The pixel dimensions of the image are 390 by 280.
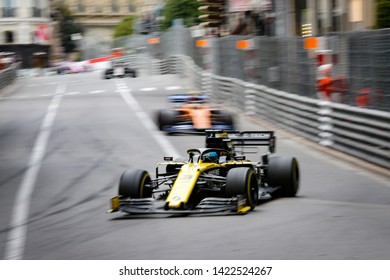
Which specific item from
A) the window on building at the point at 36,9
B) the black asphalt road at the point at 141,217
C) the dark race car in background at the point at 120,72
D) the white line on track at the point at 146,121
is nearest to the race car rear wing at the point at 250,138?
the black asphalt road at the point at 141,217

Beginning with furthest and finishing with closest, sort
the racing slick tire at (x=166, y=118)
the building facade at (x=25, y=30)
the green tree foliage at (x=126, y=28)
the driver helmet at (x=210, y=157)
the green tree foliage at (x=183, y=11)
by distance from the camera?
1. the green tree foliage at (x=126, y=28)
2. the building facade at (x=25, y=30)
3. the green tree foliage at (x=183, y=11)
4. the racing slick tire at (x=166, y=118)
5. the driver helmet at (x=210, y=157)

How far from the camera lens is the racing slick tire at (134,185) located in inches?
502

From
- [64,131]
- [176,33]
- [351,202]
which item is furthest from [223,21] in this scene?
[351,202]

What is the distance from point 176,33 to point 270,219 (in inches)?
1541

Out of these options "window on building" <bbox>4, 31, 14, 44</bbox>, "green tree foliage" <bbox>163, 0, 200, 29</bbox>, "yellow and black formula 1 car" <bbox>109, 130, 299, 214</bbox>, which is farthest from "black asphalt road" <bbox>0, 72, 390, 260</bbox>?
"window on building" <bbox>4, 31, 14, 44</bbox>

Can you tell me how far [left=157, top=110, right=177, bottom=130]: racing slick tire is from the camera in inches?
934

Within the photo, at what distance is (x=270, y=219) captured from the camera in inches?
452

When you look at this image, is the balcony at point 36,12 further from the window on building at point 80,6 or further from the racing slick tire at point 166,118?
the racing slick tire at point 166,118

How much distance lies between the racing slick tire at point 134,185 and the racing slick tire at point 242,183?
4.18ft

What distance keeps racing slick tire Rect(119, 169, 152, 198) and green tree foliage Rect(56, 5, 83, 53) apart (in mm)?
91317

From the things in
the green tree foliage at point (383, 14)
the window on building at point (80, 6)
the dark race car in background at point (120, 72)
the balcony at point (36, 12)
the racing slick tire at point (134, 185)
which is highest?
the green tree foliage at point (383, 14)

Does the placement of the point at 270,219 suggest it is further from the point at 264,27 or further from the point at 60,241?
the point at 264,27

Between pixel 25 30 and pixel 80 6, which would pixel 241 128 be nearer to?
pixel 25 30

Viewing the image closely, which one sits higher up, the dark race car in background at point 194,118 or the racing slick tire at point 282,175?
the racing slick tire at point 282,175
